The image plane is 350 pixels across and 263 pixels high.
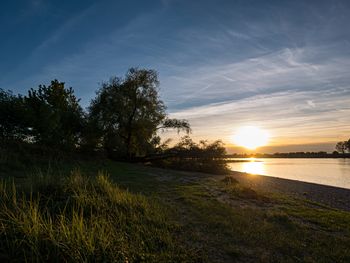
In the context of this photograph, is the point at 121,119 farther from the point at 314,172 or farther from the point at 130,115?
the point at 314,172

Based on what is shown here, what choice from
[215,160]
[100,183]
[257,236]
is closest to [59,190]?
[100,183]

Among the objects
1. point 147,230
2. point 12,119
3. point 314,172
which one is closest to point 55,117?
point 12,119

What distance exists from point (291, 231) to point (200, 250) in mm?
2837

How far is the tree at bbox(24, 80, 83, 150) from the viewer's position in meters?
22.0

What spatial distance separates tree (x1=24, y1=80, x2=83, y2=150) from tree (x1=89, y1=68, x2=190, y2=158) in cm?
236

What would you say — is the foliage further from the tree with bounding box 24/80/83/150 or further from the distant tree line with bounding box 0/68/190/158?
the tree with bounding box 24/80/83/150

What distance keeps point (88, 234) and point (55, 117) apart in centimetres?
2194

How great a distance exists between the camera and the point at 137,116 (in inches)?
1125

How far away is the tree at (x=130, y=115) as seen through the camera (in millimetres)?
27500

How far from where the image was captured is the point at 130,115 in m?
28.2

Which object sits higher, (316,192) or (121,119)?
(121,119)

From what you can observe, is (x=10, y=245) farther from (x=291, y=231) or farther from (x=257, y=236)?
(x=291, y=231)

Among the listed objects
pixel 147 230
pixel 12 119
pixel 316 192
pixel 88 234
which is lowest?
pixel 316 192

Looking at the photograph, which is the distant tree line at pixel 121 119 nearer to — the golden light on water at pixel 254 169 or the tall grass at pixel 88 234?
the golden light on water at pixel 254 169
